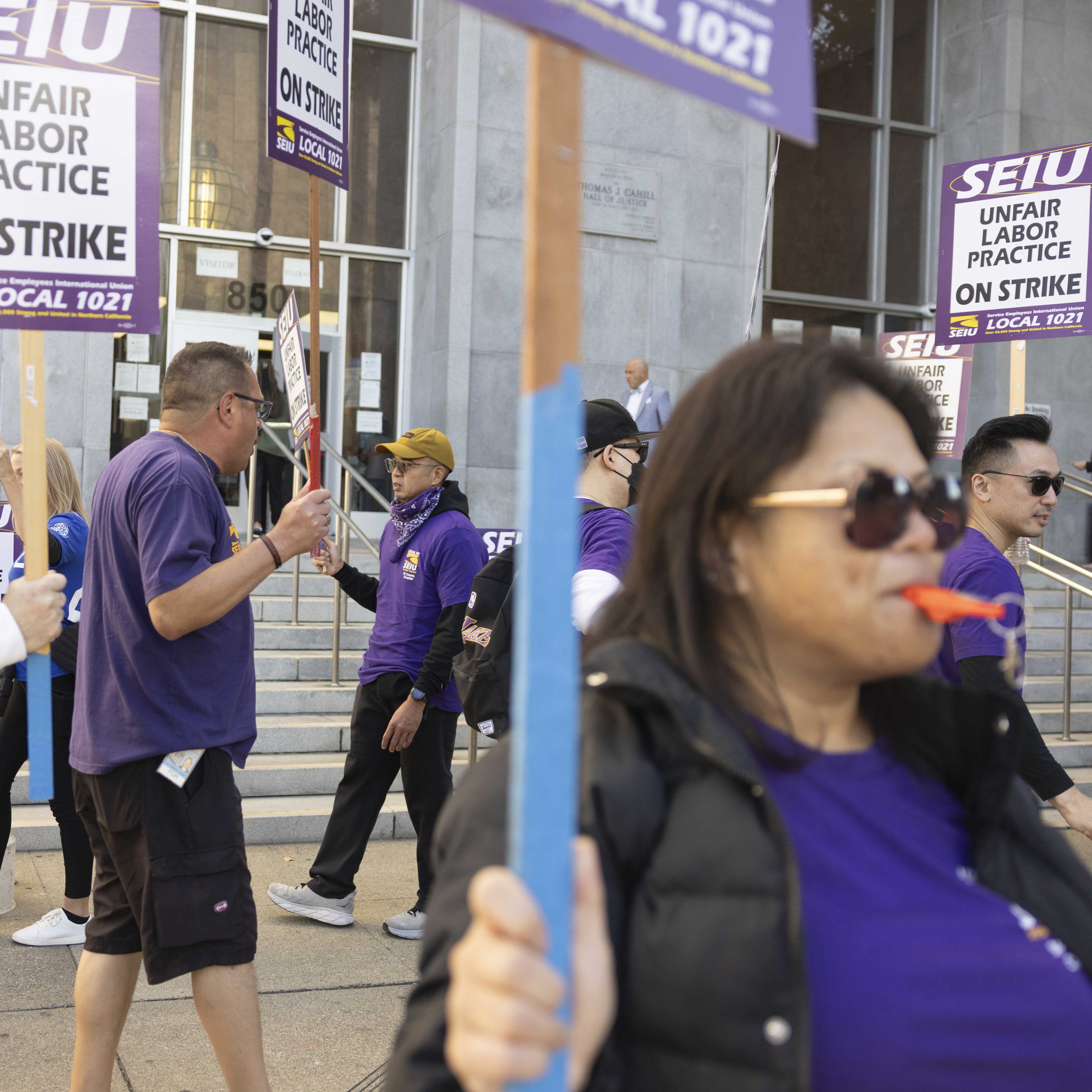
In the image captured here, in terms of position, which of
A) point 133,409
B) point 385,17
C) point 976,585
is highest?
point 385,17

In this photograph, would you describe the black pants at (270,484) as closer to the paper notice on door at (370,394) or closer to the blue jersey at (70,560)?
the paper notice on door at (370,394)

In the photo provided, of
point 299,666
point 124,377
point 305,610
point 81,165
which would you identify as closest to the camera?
point 81,165

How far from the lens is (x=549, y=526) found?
1026 mm

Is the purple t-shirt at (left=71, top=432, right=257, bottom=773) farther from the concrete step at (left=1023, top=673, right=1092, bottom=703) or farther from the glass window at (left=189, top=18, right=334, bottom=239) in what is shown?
the glass window at (left=189, top=18, right=334, bottom=239)

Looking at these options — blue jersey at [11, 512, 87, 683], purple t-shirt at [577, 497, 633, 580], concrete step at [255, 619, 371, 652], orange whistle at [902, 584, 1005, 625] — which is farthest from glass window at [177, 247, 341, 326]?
orange whistle at [902, 584, 1005, 625]

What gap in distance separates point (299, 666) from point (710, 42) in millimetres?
7507

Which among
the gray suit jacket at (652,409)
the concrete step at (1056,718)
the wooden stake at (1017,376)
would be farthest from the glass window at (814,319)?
the wooden stake at (1017,376)

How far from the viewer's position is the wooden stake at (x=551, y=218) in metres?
1.03

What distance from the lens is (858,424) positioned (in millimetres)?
1584

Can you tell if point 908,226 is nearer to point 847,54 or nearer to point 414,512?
point 847,54

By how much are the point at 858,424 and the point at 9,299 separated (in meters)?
2.31

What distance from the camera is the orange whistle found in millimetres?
1442

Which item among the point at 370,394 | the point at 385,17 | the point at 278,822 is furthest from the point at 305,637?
the point at 385,17

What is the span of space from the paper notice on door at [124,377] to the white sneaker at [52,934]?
7378 mm
